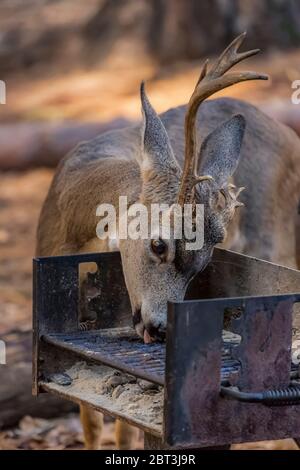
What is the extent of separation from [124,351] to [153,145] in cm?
115

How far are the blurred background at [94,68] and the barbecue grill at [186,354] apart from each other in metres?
4.36

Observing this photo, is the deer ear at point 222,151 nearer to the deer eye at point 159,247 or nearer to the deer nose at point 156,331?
the deer eye at point 159,247

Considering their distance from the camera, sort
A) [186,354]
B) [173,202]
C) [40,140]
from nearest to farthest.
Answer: [186,354]
[173,202]
[40,140]

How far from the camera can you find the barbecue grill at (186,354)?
3.51 meters

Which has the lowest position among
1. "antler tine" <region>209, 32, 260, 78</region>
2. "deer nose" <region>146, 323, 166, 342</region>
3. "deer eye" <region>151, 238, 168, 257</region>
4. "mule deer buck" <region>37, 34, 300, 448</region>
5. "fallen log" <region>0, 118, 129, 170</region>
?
"deer nose" <region>146, 323, 166, 342</region>

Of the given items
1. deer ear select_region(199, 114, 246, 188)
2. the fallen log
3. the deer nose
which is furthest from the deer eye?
the fallen log

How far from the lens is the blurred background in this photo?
11141mm

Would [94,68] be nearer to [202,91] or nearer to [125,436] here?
[125,436]

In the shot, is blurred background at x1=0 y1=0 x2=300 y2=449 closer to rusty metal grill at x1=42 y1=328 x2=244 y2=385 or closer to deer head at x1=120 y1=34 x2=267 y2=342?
deer head at x1=120 y1=34 x2=267 y2=342

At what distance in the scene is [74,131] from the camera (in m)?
11.1

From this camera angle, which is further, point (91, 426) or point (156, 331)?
point (91, 426)

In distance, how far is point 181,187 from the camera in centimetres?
468

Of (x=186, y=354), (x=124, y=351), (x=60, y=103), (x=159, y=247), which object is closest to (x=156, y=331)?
(x=124, y=351)
